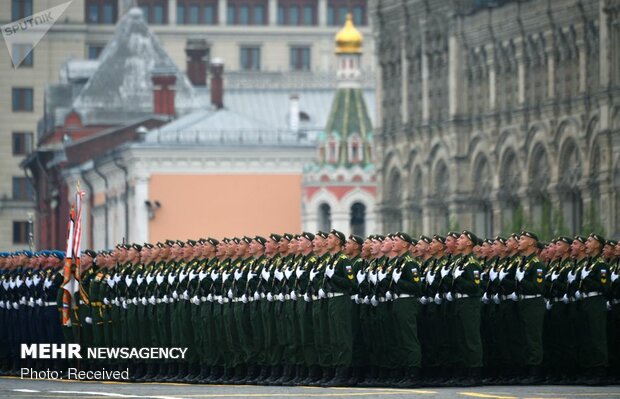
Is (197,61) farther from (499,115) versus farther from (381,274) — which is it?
(381,274)

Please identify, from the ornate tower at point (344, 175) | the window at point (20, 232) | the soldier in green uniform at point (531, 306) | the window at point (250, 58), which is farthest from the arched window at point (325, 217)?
the soldier in green uniform at point (531, 306)

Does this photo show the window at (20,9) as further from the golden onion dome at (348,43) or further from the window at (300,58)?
the window at (300,58)

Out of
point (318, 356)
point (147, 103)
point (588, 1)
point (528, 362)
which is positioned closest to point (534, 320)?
point (528, 362)

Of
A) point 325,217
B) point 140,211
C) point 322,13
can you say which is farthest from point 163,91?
point 322,13

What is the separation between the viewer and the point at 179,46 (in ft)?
A: 458

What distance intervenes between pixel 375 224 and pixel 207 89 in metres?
25.9

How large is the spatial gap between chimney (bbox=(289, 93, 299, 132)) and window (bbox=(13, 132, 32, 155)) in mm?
28704

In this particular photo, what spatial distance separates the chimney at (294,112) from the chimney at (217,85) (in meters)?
2.53

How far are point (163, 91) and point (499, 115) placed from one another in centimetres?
2772

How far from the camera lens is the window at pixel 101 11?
135m

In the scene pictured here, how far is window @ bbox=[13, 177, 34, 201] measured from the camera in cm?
12925

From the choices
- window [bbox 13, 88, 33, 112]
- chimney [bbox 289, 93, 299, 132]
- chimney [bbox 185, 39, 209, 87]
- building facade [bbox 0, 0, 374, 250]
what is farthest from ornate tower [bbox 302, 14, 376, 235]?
window [bbox 13, 88, 33, 112]

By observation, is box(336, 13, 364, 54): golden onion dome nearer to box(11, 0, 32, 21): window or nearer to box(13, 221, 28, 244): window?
box(11, 0, 32, 21): window

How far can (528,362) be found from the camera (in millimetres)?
31562
